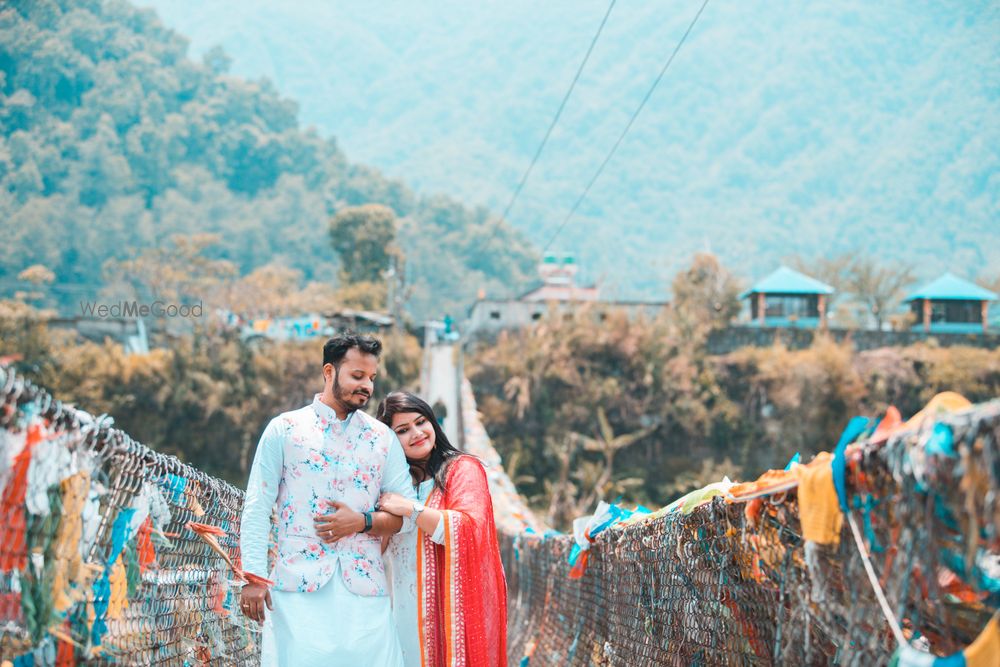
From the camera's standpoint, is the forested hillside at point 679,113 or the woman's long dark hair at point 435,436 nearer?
the woman's long dark hair at point 435,436

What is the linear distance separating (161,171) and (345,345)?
78.7 meters

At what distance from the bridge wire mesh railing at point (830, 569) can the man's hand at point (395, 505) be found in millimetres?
741

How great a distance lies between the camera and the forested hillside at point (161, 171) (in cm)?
6606

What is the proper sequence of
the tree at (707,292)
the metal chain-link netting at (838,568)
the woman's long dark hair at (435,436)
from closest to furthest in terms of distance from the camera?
the metal chain-link netting at (838,568) → the woman's long dark hair at (435,436) → the tree at (707,292)

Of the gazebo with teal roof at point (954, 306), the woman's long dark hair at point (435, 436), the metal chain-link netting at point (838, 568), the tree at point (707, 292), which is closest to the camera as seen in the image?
the metal chain-link netting at point (838, 568)

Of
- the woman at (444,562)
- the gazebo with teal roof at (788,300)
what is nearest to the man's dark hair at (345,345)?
the woman at (444,562)

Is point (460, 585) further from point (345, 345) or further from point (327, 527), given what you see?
point (345, 345)

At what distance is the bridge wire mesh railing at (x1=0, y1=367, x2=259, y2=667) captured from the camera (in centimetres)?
171

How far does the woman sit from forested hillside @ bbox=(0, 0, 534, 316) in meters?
60.8

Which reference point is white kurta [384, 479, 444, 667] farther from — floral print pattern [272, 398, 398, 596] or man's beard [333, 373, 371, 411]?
man's beard [333, 373, 371, 411]

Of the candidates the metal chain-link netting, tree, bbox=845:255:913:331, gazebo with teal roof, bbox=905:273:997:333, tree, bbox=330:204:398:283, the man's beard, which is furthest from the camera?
tree, bbox=330:204:398:283

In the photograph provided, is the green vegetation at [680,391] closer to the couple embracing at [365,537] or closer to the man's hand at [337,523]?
the couple embracing at [365,537]

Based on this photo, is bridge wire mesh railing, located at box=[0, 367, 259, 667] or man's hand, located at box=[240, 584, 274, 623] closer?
bridge wire mesh railing, located at box=[0, 367, 259, 667]

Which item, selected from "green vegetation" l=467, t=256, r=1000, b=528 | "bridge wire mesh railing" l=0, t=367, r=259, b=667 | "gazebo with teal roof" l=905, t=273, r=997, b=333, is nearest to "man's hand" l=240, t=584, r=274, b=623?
"bridge wire mesh railing" l=0, t=367, r=259, b=667
